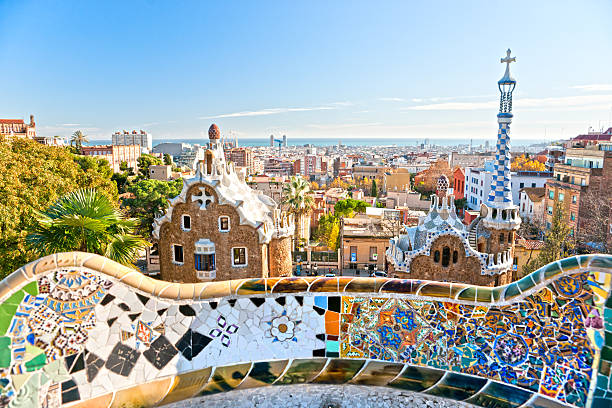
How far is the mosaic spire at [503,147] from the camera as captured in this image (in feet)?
47.9

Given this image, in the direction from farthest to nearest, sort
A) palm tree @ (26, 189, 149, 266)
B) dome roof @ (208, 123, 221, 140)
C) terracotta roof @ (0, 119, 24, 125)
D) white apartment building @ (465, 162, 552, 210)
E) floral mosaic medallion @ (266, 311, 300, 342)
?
terracotta roof @ (0, 119, 24, 125) < white apartment building @ (465, 162, 552, 210) < dome roof @ (208, 123, 221, 140) < palm tree @ (26, 189, 149, 266) < floral mosaic medallion @ (266, 311, 300, 342)

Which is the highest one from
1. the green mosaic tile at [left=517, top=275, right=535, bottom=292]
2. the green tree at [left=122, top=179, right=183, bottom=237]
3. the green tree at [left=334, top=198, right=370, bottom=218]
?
the green mosaic tile at [left=517, top=275, right=535, bottom=292]

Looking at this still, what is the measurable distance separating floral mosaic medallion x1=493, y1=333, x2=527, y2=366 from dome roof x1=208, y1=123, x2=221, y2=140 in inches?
543

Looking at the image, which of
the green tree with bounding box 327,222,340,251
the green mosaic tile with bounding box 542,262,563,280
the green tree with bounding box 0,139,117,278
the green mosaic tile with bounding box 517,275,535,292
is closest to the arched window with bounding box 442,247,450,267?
the green mosaic tile with bounding box 517,275,535,292

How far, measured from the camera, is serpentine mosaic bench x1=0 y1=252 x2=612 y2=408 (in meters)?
4.77

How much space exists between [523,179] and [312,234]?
77.4ft

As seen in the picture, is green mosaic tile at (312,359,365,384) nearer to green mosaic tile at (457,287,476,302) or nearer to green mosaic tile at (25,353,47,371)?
green mosaic tile at (457,287,476,302)

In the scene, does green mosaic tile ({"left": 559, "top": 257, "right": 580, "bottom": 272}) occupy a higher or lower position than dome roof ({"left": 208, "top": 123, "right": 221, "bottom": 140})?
lower

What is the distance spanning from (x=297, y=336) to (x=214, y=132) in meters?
13.1

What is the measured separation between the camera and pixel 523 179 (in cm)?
4631

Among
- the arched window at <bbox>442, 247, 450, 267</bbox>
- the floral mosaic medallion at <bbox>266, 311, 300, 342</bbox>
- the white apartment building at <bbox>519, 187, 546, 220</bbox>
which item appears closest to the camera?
the floral mosaic medallion at <bbox>266, 311, 300, 342</bbox>

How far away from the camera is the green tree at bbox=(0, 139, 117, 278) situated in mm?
12031

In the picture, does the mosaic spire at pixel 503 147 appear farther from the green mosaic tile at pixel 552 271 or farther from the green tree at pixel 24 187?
the green tree at pixel 24 187

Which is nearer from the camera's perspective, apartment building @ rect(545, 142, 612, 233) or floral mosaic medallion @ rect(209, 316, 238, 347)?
floral mosaic medallion @ rect(209, 316, 238, 347)
